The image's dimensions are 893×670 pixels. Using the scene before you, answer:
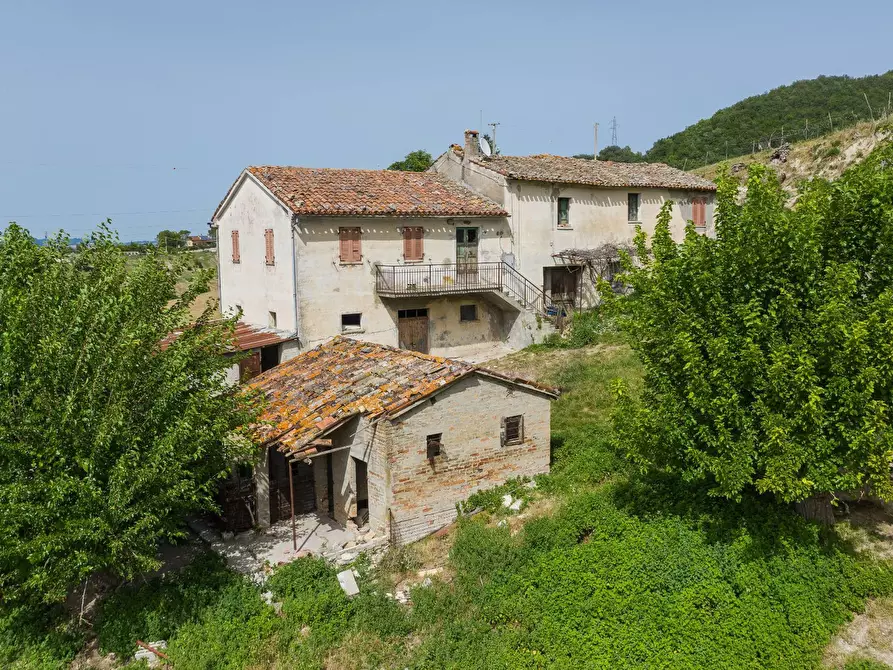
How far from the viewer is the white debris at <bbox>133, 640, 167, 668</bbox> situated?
455 inches

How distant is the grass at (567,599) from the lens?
1062cm

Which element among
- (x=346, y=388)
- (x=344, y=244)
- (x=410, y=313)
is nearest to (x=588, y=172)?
(x=410, y=313)

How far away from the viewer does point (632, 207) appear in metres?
→ 30.8

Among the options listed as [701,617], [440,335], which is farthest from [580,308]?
[701,617]

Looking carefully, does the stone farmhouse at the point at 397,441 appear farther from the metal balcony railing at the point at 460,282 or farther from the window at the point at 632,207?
the window at the point at 632,207

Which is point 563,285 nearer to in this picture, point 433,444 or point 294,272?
point 294,272

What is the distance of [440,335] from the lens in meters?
26.3

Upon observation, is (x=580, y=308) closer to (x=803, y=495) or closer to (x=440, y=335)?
(x=440, y=335)

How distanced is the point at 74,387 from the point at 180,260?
4.34 m

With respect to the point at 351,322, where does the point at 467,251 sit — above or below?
above

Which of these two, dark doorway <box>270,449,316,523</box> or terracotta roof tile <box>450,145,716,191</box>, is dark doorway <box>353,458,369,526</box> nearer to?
dark doorway <box>270,449,316,523</box>

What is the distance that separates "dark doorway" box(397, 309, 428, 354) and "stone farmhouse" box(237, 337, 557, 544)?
8.17 meters

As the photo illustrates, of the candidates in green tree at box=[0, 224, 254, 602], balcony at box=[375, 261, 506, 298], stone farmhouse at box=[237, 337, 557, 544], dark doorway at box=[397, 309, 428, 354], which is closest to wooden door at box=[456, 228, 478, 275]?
balcony at box=[375, 261, 506, 298]

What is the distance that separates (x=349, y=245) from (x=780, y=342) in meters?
16.0
